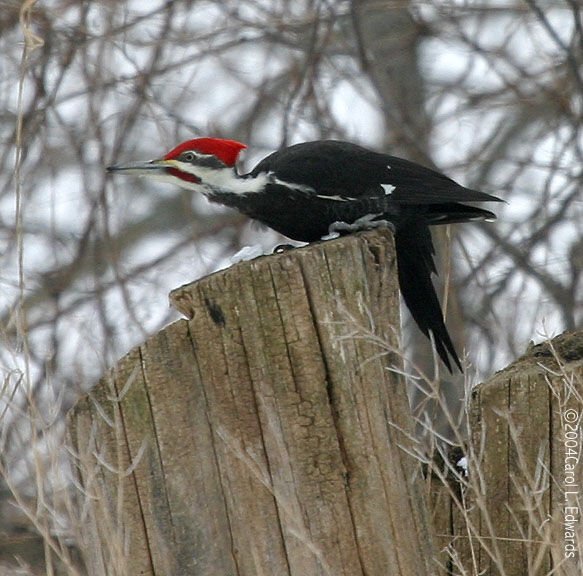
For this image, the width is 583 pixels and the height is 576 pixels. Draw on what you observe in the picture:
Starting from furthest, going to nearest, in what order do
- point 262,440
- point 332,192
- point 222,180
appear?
point 222,180
point 332,192
point 262,440

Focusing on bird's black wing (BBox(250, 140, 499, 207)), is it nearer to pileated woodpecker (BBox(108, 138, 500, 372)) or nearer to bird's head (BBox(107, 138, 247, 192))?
pileated woodpecker (BBox(108, 138, 500, 372))

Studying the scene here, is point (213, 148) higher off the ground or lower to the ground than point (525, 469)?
higher

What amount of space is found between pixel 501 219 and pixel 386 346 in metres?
4.95

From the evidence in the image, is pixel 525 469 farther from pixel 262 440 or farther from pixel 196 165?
pixel 196 165

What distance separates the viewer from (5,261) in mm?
6352

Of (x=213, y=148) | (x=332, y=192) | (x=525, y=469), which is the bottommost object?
(x=525, y=469)

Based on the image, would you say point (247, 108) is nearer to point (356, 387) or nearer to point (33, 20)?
point (33, 20)

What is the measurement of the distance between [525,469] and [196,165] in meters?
1.84

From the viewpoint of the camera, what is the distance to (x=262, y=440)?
247 cm

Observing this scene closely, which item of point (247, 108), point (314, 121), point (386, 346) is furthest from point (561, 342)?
point (247, 108)

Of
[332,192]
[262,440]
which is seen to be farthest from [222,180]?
[262,440]

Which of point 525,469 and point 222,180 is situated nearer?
point 525,469

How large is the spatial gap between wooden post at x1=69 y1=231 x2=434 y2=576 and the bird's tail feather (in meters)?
1.35

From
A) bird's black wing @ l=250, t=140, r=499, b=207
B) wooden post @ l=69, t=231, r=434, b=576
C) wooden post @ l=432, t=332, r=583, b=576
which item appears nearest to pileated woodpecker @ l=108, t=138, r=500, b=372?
bird's black wing @ l=250, t=140, r=499, b=207
